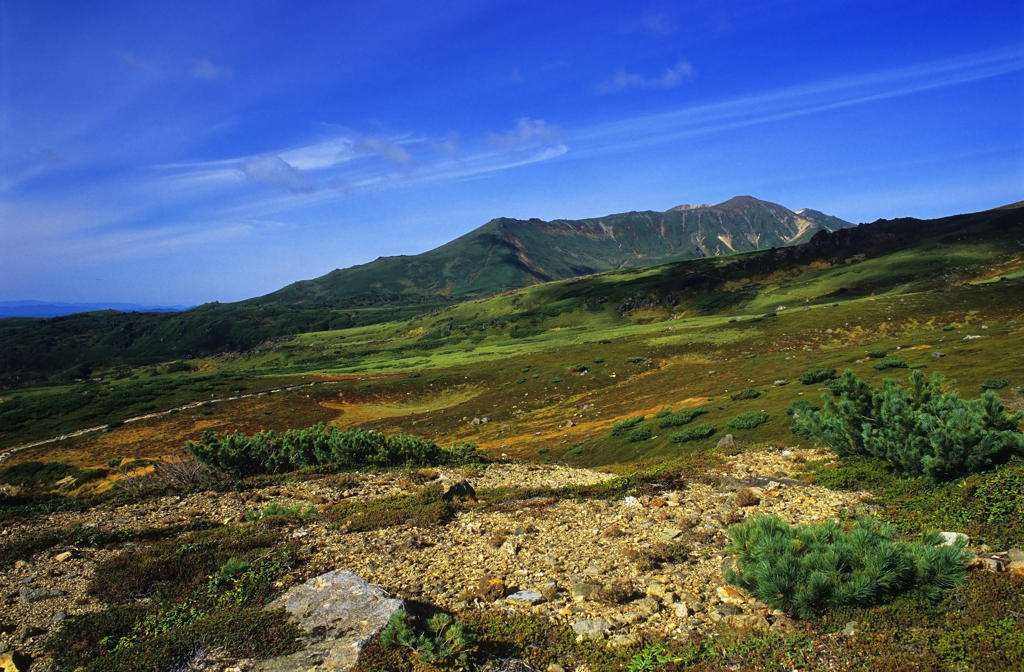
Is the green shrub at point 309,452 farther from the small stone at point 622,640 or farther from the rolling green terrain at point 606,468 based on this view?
the small stone at point 622,640

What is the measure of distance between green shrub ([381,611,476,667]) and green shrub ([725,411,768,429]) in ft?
60.2

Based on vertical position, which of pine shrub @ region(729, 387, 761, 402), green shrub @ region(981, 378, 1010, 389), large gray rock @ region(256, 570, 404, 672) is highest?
large gray rock @ region(256, 570, 404, 672)

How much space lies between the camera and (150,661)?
6691mm

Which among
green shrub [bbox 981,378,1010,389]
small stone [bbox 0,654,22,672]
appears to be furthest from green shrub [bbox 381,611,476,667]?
green shrub [bbox 981,378,1010,389]

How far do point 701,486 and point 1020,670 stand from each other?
869cm

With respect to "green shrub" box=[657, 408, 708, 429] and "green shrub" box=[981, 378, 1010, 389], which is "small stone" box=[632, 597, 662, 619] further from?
"green shrub" box=[981, 378, 1010, 389]

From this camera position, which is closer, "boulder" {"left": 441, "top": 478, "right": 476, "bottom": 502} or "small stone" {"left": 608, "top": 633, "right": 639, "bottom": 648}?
"small stone" {"left": 608, "top": 633, "right": 639, "bottom": 648}

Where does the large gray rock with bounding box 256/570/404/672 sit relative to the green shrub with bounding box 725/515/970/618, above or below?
below

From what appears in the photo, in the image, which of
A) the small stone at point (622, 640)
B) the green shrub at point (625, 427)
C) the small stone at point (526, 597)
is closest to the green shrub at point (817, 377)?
the green shrub at point (625, 427)

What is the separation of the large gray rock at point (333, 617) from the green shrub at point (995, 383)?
24659 millimetres

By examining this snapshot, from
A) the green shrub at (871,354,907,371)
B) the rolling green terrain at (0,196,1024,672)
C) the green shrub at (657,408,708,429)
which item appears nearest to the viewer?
the rolling green terrain at (0,196,1024,672)

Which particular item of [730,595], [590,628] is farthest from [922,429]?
[590,628]

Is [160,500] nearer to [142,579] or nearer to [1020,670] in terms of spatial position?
[142,579]

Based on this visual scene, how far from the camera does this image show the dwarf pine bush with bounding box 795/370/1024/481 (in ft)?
34.2
